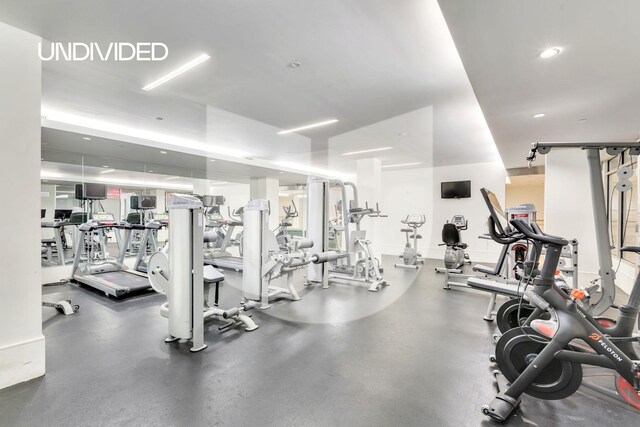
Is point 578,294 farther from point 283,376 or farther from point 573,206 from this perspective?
point 573,206

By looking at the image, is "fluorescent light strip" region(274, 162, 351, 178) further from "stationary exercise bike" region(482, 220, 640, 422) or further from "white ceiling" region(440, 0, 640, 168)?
"stationary exercise bike" region(482, 220, 640, 422)

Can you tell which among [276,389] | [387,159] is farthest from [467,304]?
[387,159]

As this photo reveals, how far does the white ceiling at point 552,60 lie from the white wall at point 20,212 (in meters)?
3.10

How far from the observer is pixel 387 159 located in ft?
25.3

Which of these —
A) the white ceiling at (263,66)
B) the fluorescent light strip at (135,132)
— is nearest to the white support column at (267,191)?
the fluorescent light strip at (135,132)

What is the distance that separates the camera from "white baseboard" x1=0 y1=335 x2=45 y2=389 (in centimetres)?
207

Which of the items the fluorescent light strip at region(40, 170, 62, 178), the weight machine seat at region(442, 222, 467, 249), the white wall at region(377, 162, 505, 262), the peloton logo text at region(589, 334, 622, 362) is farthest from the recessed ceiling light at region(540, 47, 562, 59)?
the fluorescent light strip at region(40, 170, 62, 178)

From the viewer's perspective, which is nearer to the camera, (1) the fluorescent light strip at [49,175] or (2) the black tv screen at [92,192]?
(2) the black tv screen at [92,192]

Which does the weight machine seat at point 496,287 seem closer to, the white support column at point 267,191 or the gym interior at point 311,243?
the gym interior at point 311,243

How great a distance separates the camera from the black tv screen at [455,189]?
823 cm

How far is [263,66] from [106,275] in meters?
4.51

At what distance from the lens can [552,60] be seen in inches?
95.8

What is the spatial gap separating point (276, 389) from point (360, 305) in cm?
214

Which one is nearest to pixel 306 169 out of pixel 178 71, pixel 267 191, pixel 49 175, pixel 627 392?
pixel 267 191
